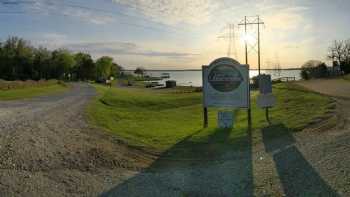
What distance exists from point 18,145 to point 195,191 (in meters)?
4.96

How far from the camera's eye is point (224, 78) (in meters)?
15.0

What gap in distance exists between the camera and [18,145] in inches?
353

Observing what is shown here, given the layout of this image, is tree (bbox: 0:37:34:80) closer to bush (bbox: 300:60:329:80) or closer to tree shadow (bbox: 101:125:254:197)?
bush (bbox: 300:60:329:80)

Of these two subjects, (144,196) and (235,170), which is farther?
(235,170)

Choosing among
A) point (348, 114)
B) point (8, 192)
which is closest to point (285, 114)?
point (348, 114)

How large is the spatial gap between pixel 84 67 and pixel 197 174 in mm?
109843

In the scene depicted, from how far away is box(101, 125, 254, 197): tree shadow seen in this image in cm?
650

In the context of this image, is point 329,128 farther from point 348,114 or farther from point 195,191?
point 195,191

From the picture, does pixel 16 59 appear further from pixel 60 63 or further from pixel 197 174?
pixel 197 174

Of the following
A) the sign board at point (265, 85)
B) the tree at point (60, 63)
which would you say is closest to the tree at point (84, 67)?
the tree at point (60, 63)

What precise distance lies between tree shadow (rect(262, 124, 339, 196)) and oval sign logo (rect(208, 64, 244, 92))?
418 centimetres

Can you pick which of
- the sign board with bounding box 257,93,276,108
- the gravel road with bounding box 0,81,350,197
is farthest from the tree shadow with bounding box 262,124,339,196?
the sign board with bounding box 257,93,276,108

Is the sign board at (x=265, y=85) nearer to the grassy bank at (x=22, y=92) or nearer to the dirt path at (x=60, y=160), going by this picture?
the dirt path at (x=60, y=160)

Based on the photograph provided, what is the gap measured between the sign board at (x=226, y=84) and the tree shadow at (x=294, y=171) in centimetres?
390
